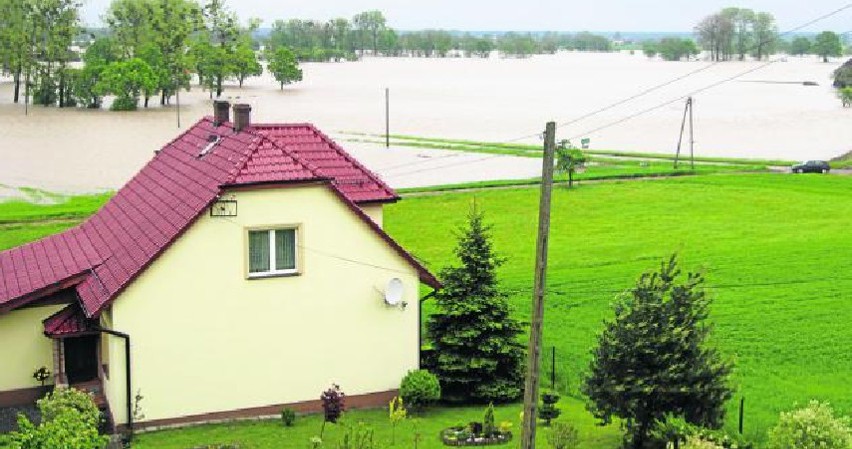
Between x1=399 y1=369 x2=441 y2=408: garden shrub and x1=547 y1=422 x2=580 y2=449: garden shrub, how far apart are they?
2820 millimetres

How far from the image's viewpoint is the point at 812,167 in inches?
2163

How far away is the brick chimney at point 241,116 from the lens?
18562mm

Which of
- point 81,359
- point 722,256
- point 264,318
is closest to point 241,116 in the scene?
point 264,318

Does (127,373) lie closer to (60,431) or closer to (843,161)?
(60,431)

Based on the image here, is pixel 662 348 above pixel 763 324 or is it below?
above

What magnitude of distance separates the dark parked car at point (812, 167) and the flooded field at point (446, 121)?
12.3 m

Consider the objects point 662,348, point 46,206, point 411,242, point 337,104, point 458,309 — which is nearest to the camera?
point 662,348

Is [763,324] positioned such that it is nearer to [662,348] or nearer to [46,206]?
[662,348]

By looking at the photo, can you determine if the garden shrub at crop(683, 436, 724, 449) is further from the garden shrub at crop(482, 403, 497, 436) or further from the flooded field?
the flooded field

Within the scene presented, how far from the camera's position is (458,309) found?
1791cm

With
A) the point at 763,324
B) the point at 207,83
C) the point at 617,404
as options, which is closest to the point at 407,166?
the point at 763,324

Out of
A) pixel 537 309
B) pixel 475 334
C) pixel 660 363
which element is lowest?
pixel 475 334

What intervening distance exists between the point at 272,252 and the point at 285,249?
0.22 meters

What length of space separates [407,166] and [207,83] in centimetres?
6446
